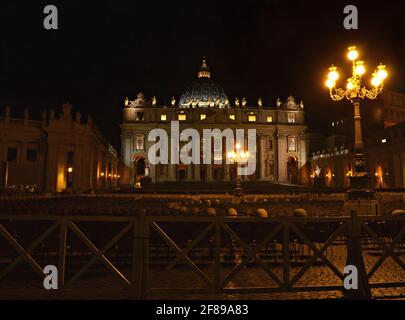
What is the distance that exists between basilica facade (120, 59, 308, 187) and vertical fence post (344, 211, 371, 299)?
259ft

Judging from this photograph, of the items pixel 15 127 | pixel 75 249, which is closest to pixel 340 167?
pixel 15 127

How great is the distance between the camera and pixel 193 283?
697 centimetres

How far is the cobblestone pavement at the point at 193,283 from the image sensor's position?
217 inches

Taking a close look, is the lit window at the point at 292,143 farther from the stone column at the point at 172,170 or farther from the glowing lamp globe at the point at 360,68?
the glowing lamp globe at the point at 360,68

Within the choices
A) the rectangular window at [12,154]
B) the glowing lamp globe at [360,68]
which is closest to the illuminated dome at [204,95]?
the rectangular window at [12,154]

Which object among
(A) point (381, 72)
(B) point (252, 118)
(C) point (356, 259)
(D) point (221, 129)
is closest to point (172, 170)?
(D) point (221, 129)

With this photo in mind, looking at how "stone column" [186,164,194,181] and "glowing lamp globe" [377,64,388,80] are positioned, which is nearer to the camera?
"glowing lamp globe" [377,64,388,80]

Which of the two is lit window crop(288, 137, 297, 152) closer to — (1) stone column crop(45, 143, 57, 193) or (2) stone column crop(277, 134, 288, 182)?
(2) stone column crop(277, 134, 288, 182)

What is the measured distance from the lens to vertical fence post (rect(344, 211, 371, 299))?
552cm

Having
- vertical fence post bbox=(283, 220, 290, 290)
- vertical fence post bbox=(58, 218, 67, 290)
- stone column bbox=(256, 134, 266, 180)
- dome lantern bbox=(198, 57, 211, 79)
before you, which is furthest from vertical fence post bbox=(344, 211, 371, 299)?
dome lantern bbox=(198, 57, 211, 79)

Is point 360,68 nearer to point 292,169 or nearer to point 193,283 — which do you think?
point 193,283
